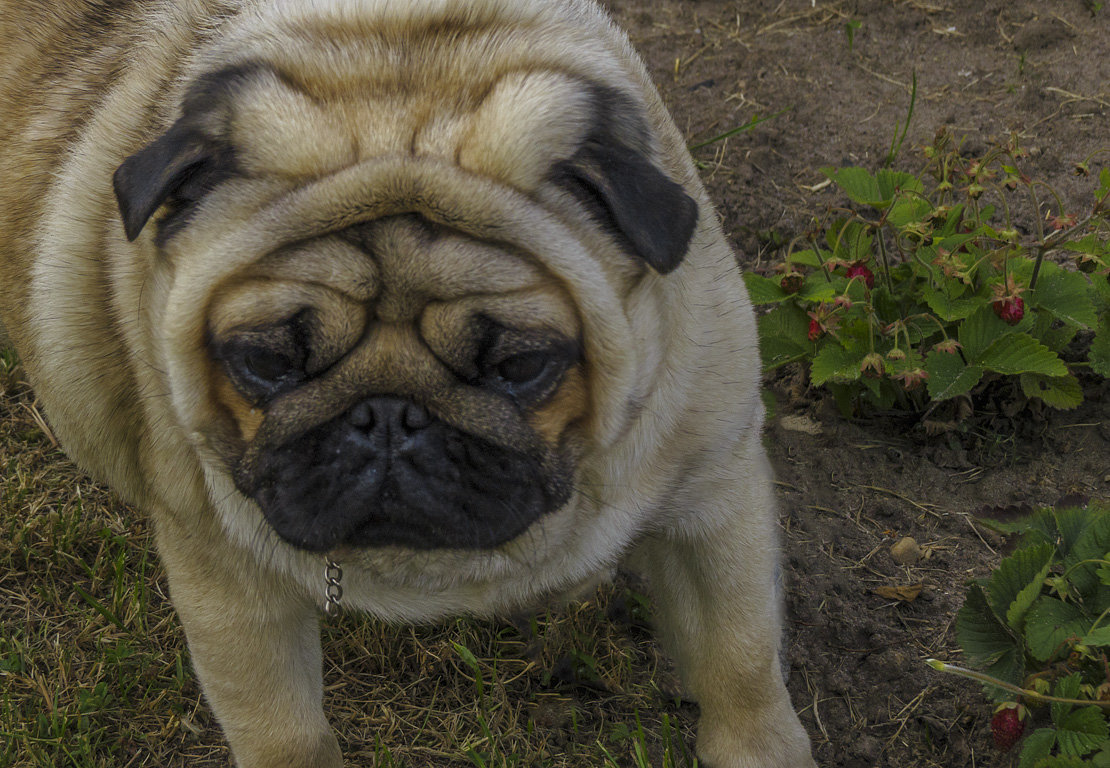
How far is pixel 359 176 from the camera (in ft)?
7.34

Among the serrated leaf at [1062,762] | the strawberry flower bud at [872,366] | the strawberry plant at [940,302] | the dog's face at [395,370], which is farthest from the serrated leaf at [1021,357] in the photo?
the dog's face at [395,370]

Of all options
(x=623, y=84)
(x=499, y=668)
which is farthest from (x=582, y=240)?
(x=499, y=668)

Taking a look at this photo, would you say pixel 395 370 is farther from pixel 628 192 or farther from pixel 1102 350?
pixel 1102 350

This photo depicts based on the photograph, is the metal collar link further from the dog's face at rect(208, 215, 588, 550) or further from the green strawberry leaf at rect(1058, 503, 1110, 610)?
the green strawberry leaf at rect(1058, 503, 1110, 610)

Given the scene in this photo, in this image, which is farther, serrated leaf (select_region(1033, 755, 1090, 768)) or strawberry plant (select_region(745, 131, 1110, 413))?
strawberry plant (select_region(745, 131, 1110, 413))

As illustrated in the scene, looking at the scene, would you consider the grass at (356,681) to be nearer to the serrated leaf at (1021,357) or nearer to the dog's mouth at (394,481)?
the dog's mouth at (394,481)

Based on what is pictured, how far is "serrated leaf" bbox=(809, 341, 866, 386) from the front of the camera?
3.46 m

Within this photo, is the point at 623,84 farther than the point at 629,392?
Yes

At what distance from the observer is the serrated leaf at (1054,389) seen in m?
3.50

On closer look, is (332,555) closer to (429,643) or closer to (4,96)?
(429,643)

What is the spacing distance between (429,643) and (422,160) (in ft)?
6.10

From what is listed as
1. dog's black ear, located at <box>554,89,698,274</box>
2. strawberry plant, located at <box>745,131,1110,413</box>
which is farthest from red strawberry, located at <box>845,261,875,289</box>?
dog's black ear, located at <box>554,89,698,274</box>

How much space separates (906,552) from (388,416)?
195 centimetres

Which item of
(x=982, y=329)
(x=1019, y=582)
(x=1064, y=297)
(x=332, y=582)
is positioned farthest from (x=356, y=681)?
(x=1064, y=297)
